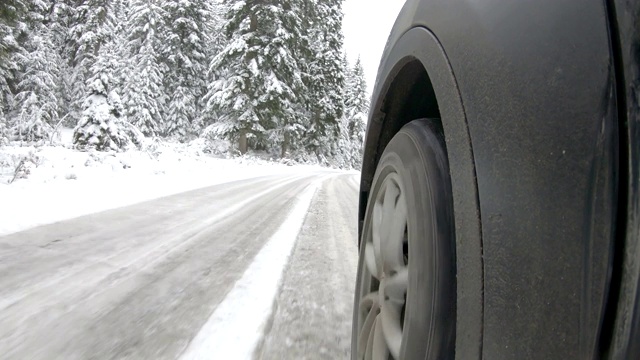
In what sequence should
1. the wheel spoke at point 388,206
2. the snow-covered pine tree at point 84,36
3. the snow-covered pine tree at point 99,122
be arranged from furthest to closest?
the snow-covered pine tree at point 84,36 < the snow-covered pine tree at point 99,122 < the wheel spoke at point 388,206

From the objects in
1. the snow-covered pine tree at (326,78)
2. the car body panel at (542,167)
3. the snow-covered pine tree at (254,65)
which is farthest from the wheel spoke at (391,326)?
the snow-covered pine tree at (326,78)

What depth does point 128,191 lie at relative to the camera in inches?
223

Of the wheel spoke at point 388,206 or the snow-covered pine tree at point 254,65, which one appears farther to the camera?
the snow-covered pine tree at point 254,65

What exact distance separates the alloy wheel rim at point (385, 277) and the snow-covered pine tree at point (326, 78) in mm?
27911

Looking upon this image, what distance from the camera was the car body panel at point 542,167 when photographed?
0.51m

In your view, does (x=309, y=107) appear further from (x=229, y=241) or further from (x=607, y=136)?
(x=607, y=136)

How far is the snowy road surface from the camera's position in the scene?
5.24 ft

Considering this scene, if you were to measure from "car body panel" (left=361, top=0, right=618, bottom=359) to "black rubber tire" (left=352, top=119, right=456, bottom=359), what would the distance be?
0.14m

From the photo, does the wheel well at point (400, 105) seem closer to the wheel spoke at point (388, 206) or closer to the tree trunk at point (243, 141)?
the wheel spoke at point (388, 206)

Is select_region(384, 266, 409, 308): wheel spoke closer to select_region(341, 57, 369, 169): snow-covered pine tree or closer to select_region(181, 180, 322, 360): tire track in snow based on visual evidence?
select_region(181, 180, 322, 360): tire track in snow

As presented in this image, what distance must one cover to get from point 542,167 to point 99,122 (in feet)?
52.0

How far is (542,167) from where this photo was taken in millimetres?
593

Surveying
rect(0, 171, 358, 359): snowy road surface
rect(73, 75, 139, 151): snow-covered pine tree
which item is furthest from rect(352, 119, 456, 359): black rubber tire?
rect(73, 75, 139, 151): snow-covered pine tree

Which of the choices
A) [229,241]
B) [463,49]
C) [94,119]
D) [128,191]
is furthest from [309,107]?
[463,49]
